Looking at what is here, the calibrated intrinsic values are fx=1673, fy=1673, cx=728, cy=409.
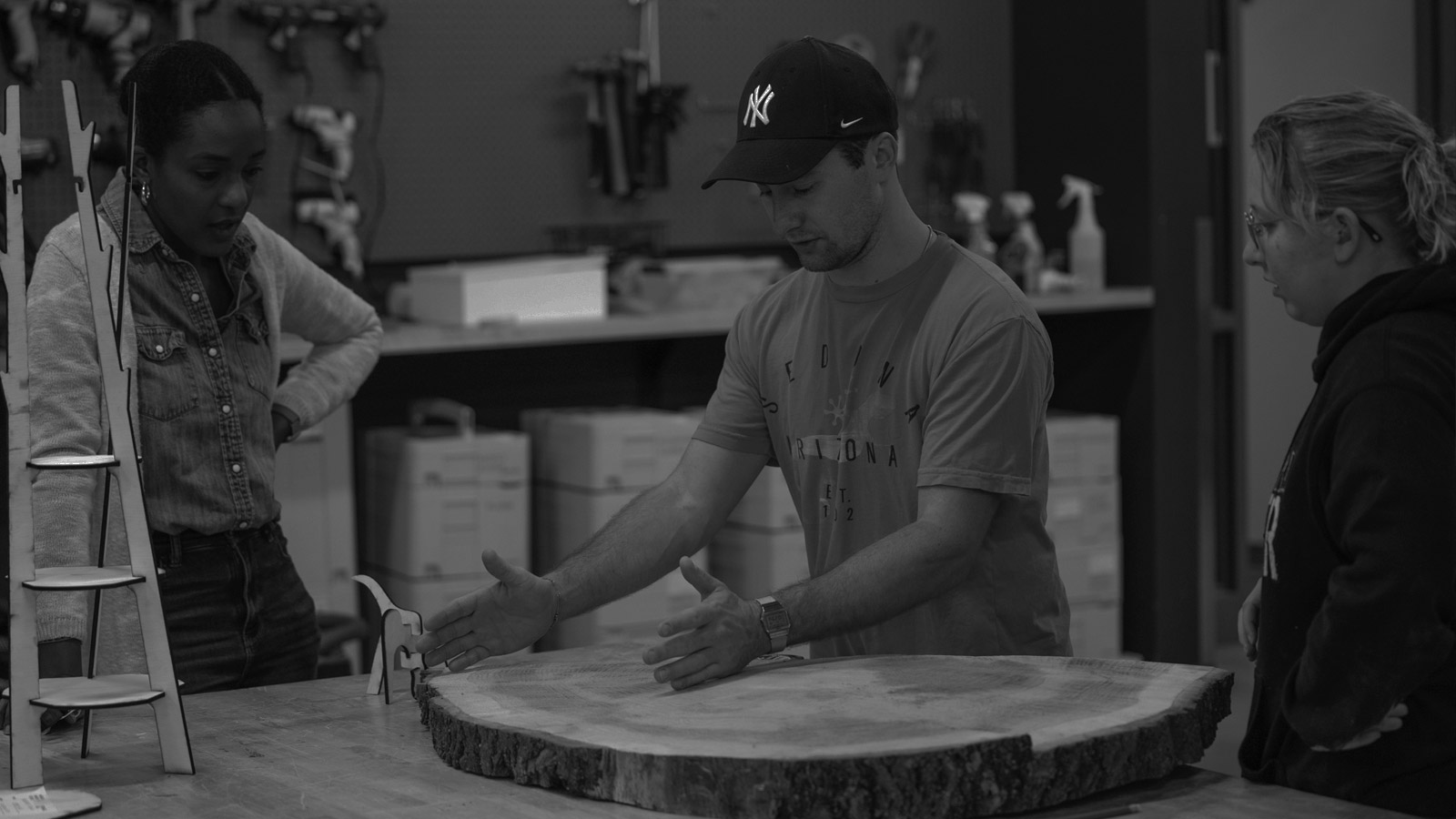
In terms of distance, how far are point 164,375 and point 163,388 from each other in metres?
0.02

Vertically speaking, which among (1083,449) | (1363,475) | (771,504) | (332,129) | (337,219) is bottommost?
(771,504)

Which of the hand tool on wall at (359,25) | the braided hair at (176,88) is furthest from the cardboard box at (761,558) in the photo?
the braided hair at (176,88)

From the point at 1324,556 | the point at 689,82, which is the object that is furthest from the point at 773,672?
the point at 689,82

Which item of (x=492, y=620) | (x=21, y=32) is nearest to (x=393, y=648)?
(x=492, y=620)

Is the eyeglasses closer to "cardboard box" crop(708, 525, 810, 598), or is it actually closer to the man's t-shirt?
the man's t-shirt

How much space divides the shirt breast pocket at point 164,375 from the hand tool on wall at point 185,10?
2080 millimetres

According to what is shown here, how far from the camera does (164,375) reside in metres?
2.06

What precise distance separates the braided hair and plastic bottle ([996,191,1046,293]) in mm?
3006

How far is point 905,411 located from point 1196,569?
3221 millimetres

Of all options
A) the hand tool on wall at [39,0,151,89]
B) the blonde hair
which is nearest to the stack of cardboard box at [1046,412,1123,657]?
the hand tool on wall at [39,0,151,89]

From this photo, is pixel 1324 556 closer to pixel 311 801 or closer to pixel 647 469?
pixel 311 801

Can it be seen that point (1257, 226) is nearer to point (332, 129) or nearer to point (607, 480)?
point (607, 480)

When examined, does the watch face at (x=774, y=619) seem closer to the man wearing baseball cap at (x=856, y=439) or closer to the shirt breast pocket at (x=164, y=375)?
the man wearing baseball cap at (x=856, y=439)

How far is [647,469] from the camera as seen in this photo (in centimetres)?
406
